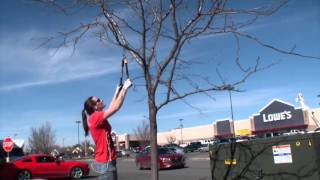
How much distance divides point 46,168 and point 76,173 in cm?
164

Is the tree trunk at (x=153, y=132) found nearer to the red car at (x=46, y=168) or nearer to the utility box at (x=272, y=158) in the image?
the utility box at (x=272, y=158)

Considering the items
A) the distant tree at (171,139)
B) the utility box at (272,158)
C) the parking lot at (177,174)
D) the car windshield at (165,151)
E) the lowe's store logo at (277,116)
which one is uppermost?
the lowe's store logo at (277,116)

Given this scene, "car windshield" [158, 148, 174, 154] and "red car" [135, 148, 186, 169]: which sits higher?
"car windshield" [158, 148, 174, 154]

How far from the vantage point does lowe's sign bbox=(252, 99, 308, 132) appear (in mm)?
78188

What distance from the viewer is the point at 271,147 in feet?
26.7

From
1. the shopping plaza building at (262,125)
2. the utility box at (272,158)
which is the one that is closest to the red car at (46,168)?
the utility box at (272,158)

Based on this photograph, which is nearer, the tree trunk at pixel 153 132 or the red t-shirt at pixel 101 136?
the red t-shirt at pixel 101 136

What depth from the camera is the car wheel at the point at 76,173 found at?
26.4m

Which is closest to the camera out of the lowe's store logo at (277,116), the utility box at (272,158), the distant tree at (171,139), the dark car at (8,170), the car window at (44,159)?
the utility box at (272,158)

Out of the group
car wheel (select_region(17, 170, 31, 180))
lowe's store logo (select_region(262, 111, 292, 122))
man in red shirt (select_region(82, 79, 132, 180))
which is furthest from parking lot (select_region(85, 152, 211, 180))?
lowe's store logo (select_region(262, 111, 292, 122))

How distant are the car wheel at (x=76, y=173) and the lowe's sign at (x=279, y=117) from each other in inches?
2154

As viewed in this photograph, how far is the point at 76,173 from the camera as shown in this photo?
26562 mm

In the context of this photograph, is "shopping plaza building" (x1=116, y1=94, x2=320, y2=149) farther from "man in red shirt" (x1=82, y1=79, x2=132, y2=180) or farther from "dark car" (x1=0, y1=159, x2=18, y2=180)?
"man in red shirt" (x1=82, y1=79, x2=132, y2=180)

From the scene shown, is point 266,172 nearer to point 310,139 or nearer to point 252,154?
point 252,154
